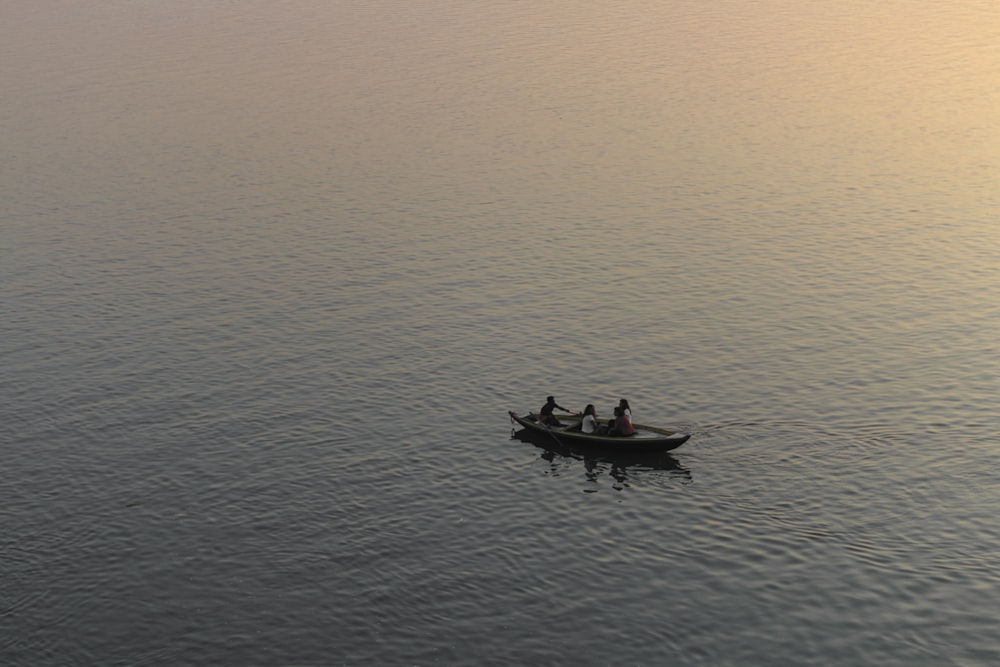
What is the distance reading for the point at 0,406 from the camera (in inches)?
2350

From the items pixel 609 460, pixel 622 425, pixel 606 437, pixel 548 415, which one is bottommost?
pixel 609 460

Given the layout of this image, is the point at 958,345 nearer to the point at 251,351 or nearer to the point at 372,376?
the point at 372,376

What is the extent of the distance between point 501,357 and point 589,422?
12.8 m

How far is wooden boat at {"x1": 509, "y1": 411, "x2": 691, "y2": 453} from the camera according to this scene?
168 feet

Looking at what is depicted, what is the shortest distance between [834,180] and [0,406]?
225ft

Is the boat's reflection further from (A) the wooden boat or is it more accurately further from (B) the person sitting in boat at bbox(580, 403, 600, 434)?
(B) the person sitting in boat at bbox(580, 403, 600, 434)

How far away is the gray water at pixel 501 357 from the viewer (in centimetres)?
4075

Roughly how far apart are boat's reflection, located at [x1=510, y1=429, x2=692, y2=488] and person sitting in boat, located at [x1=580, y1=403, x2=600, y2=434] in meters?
0.88

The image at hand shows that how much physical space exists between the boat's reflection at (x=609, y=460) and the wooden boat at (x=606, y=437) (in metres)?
0.27

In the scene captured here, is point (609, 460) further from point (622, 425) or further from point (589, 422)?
point (589, 422)

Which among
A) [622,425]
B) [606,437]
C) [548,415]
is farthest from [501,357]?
[622,425]

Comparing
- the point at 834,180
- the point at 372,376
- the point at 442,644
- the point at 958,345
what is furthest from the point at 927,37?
the point at 442,644

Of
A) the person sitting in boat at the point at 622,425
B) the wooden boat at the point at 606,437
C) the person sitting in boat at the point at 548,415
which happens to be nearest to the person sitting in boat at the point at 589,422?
the wooden boat at the point at 606,437

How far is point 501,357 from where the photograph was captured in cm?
6538
